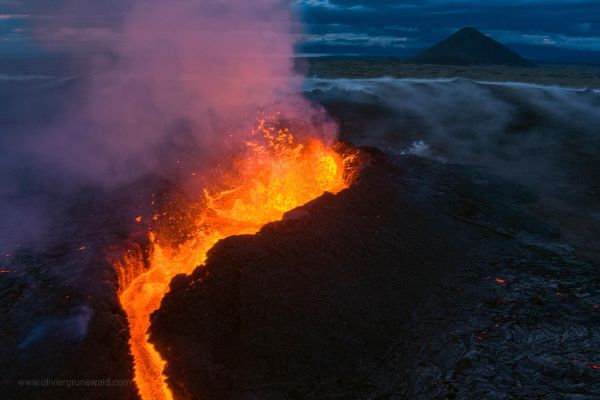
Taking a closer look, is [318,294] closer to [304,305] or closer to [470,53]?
[304,305]

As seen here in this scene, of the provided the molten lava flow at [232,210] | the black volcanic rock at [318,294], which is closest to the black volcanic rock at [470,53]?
the molten lava flow at [232,210]

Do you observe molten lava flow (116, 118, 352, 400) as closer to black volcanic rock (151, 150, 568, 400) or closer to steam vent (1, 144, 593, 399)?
steam vent (1, 144, 593, 399)

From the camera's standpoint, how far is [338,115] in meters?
20.4

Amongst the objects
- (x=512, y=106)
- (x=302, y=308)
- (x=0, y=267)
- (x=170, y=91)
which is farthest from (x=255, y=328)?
(x=170, y=91)

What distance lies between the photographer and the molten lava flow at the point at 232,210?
5.03m

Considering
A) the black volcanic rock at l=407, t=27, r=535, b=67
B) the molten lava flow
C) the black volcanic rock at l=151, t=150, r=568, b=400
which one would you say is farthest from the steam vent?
the black volcanic rock at l=407, t=27, r=535, b=67

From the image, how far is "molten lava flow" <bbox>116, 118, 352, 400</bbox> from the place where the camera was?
5031mm

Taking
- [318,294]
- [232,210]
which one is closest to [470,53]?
[232,210]

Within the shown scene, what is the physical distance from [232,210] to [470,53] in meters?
105

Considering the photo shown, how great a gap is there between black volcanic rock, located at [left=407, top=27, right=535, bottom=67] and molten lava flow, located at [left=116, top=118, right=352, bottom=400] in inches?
3399

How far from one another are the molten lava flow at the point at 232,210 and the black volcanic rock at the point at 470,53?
86322 mm

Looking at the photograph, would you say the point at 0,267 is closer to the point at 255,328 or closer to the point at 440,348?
the point at 255,328

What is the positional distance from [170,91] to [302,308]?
2502cm

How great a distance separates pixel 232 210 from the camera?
8359 mm
